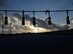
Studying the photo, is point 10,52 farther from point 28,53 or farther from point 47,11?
point 47,11

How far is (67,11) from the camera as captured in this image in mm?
26906

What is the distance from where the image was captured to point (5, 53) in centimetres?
1394

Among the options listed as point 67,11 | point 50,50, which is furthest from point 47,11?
point 50,50

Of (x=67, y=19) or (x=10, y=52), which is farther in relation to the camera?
(x=67, y=19)

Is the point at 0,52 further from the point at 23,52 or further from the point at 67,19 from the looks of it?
the point at 67,19

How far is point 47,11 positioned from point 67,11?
2.20 metres

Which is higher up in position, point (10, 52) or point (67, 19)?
point (67, 19)

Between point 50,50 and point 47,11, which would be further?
point 47,11

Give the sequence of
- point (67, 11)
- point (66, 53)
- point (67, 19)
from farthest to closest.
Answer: point (67, 11)
point (67, 19)
point (66, 53)

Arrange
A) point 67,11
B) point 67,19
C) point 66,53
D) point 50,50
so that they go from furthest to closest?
point 67,11 → point 67,19 → point 50,50 → point 66,53

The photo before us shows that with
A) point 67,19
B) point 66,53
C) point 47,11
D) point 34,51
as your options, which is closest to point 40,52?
point 34,51

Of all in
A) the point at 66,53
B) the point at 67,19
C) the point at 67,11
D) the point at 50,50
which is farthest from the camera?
the point at 67,11

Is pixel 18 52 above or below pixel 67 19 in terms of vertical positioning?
below

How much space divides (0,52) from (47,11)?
13.6 m
